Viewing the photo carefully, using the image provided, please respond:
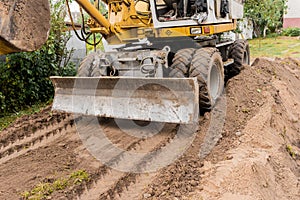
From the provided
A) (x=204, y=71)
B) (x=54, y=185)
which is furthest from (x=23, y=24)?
(x=204, y=71)

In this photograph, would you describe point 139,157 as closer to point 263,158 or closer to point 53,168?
point 53,168

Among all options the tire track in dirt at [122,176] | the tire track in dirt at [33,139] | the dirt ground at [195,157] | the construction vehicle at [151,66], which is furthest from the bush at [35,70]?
the tire track in dirt at [122,176]

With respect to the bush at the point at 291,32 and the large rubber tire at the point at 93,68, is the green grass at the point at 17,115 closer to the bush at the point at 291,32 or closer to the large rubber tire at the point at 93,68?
the large rubber tire at the point at 93,68

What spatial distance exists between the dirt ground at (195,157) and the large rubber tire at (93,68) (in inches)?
35.8

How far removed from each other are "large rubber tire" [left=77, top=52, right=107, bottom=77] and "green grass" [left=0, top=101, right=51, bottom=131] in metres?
A: 1.84

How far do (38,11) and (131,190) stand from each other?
236 cm

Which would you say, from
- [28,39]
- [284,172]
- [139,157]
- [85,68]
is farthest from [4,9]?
[85,68]

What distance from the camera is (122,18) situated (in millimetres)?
6348

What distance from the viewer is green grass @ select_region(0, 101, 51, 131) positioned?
22.5ft

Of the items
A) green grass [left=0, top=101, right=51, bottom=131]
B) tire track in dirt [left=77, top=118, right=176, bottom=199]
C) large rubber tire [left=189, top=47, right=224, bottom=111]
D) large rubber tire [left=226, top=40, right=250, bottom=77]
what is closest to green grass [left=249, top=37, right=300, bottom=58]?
large rubber tire [left=226, top=40, right=250, bottom=77]

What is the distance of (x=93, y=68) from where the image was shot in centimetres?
640

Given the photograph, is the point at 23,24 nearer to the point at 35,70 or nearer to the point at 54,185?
the point at 54,185

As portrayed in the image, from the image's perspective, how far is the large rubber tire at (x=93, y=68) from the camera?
618 cm

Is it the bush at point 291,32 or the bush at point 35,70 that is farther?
the bush at point 291,32
